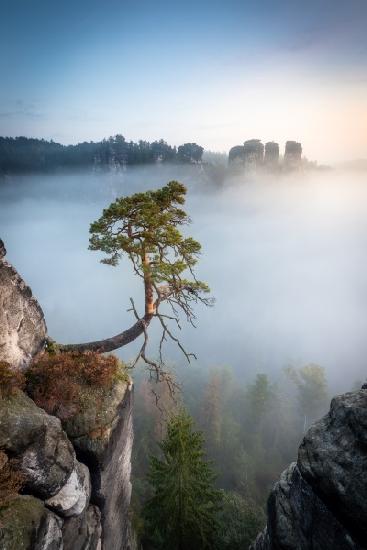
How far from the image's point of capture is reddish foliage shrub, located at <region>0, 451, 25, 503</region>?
350 inches

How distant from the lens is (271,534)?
15.5m

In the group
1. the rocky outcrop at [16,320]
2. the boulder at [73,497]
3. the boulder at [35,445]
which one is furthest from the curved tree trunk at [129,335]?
the boulder at [73,497]

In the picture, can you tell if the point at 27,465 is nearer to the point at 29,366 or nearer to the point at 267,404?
Answer: the point at 29,366

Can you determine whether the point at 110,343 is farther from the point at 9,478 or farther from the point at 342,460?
the point at 342,460

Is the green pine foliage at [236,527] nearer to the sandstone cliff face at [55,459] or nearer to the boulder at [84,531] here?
the sandstone cliff face at [55,459]

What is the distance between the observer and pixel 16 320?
43.3 feet

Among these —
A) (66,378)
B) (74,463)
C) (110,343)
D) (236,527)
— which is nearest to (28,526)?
(74,463)

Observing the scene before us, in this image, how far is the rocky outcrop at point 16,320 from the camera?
12.6m

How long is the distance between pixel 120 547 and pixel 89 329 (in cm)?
17900

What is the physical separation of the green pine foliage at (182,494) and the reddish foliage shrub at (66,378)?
6.55 m

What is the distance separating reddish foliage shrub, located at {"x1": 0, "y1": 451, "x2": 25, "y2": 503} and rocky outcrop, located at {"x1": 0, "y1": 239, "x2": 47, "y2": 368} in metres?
4.28

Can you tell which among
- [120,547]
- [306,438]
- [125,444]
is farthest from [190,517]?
[306,438]

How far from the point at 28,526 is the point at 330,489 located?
10938 mm

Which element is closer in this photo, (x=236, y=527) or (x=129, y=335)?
(x=129, y=335)
